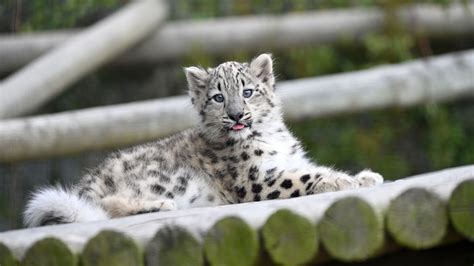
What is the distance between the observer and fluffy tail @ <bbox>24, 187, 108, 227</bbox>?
12.5ft

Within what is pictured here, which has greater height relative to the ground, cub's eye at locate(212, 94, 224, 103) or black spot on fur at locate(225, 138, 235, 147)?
cub's eye at locate(212, 94, 224, 103)

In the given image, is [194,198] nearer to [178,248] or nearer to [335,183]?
[335,183]

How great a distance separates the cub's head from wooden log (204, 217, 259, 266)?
1242mm

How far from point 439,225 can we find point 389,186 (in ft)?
1.07

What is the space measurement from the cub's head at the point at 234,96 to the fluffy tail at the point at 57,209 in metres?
0.91

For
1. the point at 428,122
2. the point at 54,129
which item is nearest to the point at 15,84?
the point at 54,129

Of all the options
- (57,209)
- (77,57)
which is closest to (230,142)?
(57,209)

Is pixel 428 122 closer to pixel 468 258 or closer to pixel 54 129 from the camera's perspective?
pixel 54 129

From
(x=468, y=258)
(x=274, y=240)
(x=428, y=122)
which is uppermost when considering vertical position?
(x=274, y=240)

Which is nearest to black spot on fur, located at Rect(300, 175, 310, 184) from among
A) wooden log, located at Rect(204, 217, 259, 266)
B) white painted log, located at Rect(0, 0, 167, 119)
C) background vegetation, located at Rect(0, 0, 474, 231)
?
wooden log, located at Rect(204, 217, 259, 266)

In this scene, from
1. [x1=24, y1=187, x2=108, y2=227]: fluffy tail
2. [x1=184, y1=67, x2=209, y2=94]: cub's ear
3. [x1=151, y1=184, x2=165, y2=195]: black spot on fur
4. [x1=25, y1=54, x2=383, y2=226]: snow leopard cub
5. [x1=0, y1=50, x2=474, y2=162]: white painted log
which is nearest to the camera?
[x1=24, y1=187, x2=108, y2=227]: fluffy tail

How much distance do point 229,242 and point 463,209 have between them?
0.76 meters

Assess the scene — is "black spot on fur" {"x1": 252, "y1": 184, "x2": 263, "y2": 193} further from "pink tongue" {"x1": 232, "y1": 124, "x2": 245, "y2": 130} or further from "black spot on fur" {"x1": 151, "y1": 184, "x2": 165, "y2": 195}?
"black spot on fur" {"x1": 151, "y1": 184, "x2": 165, "y2": 195}

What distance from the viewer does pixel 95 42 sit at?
25.6ft
